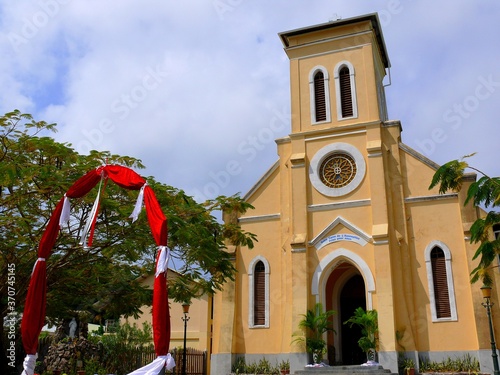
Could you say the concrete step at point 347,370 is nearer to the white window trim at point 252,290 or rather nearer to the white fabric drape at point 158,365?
the white window trim at point 252,290

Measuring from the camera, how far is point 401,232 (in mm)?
19609

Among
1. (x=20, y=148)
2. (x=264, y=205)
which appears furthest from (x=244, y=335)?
(x=20, y=148)

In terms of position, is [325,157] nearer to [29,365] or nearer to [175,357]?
[175,357]

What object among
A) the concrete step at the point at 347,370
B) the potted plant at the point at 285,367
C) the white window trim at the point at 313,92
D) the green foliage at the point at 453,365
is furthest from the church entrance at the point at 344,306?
the white window trim at the point at 313,92

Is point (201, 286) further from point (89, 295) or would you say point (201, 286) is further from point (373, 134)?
point (373, 134)

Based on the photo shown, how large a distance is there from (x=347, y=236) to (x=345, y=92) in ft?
21.3

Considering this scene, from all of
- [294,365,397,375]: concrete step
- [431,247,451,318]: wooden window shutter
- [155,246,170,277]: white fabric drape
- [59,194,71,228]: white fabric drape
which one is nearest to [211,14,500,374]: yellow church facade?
[431,247,451,318]: wooden window shutter

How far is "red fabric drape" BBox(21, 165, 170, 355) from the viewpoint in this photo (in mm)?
8062

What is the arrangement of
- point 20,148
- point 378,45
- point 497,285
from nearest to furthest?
point 20,148 → point 497,285 → point 378,45

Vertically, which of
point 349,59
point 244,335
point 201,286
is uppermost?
point 349,59

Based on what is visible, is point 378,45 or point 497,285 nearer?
point 497,285

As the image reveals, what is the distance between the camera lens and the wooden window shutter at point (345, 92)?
72.6 ft

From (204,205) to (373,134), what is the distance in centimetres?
944

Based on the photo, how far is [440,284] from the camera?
1875 centimetres
